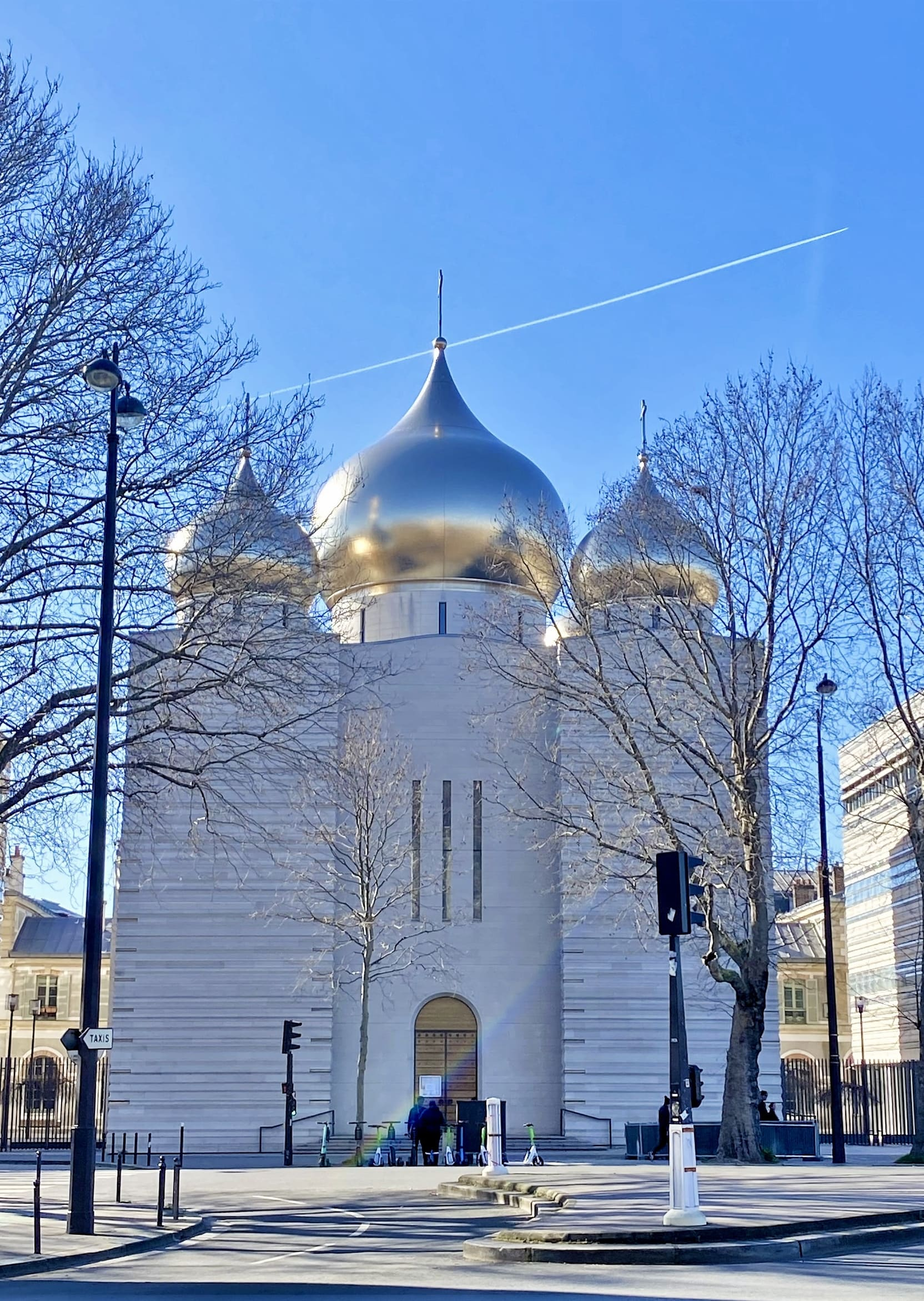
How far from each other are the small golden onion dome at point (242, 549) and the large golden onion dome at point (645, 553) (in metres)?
7.85

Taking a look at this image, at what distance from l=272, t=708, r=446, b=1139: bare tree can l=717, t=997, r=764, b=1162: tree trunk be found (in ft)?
38.2

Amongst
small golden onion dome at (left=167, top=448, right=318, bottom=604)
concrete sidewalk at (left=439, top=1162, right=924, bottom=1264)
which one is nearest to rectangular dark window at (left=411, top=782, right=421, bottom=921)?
concrete sidewalk at (left=439, top=1162, right=924, bottom=1264)

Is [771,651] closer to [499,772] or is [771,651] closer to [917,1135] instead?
[917,1135]

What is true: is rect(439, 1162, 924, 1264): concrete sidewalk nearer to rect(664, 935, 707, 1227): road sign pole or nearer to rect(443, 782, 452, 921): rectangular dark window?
rect(664, 935, 707, 1227): road sign pole

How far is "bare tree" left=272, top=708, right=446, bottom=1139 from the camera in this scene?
36.2m

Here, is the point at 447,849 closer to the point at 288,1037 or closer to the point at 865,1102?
the point at 288,1037

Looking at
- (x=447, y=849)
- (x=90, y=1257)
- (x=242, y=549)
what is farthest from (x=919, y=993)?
(x=90, y=1257)

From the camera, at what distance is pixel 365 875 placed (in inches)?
1396

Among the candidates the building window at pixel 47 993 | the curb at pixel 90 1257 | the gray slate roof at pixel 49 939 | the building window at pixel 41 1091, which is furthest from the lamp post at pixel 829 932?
the building window at pixel 47 993

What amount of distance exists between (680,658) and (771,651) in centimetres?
662

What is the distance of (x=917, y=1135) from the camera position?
2602cm

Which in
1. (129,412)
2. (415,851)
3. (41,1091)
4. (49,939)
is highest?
(129,412)

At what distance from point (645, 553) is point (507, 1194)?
11598 millimetres

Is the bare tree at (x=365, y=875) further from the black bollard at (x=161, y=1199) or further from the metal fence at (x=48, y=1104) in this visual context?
the black bollard at (x=161, y=1199)
